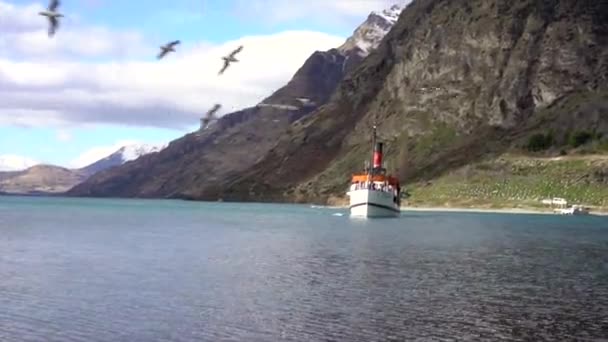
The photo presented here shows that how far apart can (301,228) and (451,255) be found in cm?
6213

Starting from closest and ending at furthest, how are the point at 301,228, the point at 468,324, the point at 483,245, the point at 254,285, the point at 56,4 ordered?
the point at 56,4 < the point at 468,324 < the point at 254,285 < the point at 483,245 < the point at 301,228

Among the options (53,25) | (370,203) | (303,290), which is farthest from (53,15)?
(370,203)

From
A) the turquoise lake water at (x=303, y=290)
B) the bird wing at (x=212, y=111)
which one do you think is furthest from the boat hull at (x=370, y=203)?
the bird wing at (x=212, y=111)

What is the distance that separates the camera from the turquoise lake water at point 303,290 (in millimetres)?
49469

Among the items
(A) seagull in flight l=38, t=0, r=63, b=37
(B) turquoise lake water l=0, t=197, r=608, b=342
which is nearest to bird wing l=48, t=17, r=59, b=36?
(A) seagull in flight l=38, t=0, r=63, b=37

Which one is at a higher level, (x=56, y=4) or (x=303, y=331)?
(x=56, y=4)

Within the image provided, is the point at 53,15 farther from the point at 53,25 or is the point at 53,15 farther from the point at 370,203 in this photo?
the point at 370,203

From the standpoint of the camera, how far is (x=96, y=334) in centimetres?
4791

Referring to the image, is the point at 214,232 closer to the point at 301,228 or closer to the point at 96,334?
the point at 301,228

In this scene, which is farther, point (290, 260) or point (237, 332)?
point (290, 260)

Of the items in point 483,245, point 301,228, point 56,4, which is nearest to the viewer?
point 56,4

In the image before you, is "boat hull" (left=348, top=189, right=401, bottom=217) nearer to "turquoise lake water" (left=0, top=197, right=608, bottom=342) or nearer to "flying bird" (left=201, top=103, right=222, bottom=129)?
"turquoise lake water" (left=0, top=197, right=608, bottom=342)

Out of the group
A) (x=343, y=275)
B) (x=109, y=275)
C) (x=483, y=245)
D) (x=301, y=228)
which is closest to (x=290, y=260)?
(x=343, y=275)

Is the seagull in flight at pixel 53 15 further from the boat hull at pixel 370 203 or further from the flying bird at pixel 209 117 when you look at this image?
the boat hull at pixel 370 203
